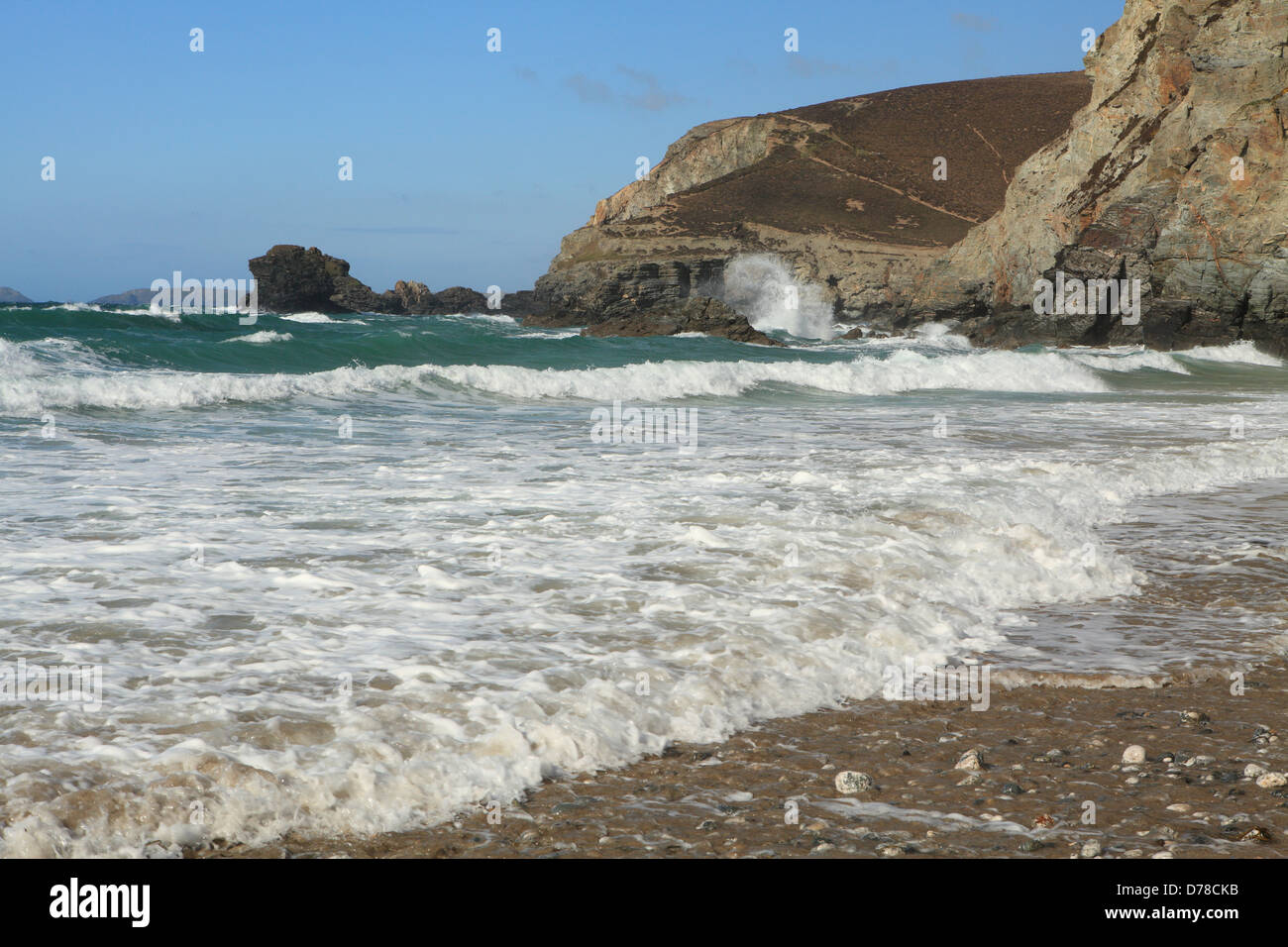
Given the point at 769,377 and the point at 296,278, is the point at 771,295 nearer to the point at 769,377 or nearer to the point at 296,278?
the point at 296,278

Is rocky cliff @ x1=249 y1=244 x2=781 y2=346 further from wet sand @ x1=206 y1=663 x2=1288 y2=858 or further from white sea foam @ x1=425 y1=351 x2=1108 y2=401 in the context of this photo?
wet sand @ x1=206 y1=663 x2=1288 y2=858

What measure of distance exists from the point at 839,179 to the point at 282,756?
9675 centimetres

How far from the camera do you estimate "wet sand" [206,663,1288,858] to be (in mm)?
3057

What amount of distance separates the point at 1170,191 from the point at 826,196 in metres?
53.9

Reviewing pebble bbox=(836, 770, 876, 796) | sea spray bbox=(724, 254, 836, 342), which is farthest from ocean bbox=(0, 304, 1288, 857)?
sea spray bbox=(724, 254, 836, 342)

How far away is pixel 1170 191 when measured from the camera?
38.6 m

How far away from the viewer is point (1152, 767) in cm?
363

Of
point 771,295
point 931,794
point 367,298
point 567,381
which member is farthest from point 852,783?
point 367,298

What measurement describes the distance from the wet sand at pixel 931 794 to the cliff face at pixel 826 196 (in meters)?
59.6

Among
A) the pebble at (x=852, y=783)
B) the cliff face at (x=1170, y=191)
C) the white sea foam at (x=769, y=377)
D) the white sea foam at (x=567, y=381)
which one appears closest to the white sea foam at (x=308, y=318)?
the cliff face at (x=1170, y=191)

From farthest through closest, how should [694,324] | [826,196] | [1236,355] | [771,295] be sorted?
[826,196] < [771,295] < [694,324] < [1236,355]

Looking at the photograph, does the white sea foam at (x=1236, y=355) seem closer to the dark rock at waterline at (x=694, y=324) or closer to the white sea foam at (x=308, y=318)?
the dark rock at waterline at (x=694, y=324)

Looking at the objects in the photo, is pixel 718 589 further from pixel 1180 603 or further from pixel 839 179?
pixel 839 179
